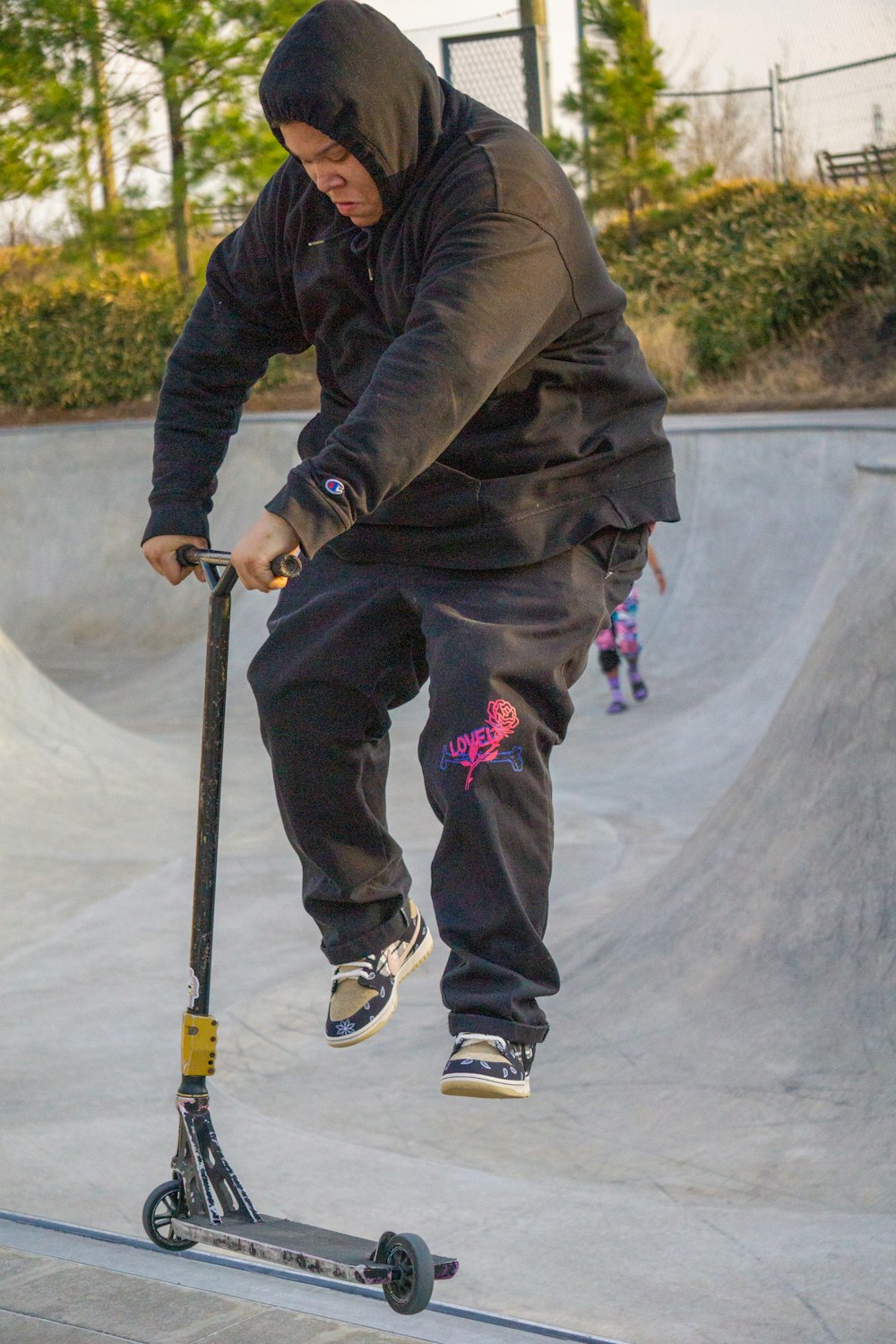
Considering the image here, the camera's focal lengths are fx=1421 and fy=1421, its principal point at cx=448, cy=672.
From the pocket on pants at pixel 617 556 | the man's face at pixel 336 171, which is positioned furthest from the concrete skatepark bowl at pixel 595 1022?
the man's face at pixel 336 171

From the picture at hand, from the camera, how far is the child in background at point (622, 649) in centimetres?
1026

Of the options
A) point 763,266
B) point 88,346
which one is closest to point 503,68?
point 763,266

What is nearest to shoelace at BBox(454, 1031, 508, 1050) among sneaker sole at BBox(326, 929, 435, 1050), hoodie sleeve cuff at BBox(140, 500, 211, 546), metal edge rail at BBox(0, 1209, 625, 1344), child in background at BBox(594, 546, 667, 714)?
sneaker sole at BBox(326, 929, 435, 1050)

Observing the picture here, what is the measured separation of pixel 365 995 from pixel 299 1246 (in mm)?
521

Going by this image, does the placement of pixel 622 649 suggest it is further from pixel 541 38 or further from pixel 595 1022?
pixel 541 38

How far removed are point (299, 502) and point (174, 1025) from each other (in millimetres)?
3889

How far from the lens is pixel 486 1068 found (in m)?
2.64

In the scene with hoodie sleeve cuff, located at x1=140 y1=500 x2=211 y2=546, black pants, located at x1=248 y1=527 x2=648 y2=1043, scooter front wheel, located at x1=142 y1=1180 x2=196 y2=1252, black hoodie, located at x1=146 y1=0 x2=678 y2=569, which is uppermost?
black hoodie, located at x1=146 y1=0 x2=678 y2=569

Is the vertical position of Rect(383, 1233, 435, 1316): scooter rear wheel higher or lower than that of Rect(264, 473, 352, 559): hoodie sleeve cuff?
lower

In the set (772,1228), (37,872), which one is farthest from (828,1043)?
(37,872)

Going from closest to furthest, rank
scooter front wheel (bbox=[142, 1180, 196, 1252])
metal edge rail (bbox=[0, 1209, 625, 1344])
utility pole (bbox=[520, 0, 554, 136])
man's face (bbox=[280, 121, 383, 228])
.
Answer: man's face (bbox=[280, 121, 383, 228]) → metal edge rail (bbox=[0, 1209, 625, 1344]) → scooter front wheel (bbox=[142, 1180, 196, 1252]) → utility pole (bbox=[520, 0, 554, 136])

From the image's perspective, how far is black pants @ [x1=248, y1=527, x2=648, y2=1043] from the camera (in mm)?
2717

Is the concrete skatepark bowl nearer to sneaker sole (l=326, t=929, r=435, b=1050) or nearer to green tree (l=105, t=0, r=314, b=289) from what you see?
sneaker sole (l=326, t=929, r=435, b=1050)

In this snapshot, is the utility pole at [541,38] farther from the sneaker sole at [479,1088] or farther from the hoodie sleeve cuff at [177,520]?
the sneaker sole at [479,1088]
